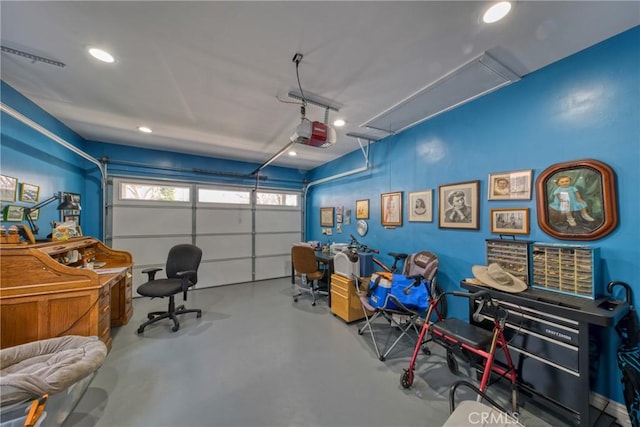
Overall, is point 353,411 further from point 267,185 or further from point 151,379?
point 267,185

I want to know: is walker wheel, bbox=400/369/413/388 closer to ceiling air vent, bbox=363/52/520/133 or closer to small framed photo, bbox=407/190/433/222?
small framed photo, bbox=407/190/433/222

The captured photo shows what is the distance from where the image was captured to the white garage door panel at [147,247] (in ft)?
13.7

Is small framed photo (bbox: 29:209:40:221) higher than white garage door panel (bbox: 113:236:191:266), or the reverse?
small framed photo (bbox: 29:209:40:221)

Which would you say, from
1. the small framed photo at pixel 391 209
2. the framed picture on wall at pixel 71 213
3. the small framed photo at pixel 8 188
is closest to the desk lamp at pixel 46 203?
the small framed photo at pixel 8 188

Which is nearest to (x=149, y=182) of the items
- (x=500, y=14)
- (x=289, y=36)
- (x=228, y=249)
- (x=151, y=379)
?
Answer: (x=228, y=249)

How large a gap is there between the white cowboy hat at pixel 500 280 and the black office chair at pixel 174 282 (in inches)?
133

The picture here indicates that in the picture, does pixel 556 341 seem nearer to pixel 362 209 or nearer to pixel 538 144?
pixel 538 144

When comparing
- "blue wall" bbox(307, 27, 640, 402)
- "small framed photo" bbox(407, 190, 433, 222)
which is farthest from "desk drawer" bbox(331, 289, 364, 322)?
"small framed photo" bbox(407, 190, 433, 222)

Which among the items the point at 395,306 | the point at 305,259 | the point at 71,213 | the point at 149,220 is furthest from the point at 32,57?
the point at 395,306

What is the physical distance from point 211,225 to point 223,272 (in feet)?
3.56

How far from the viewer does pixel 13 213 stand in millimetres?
2271

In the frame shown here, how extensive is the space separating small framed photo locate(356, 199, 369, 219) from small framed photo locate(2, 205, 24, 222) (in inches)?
172

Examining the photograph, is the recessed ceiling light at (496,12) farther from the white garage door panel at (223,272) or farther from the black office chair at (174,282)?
the white garage door panel at (223,272)

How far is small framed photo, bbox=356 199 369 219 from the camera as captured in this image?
4.13 metres
